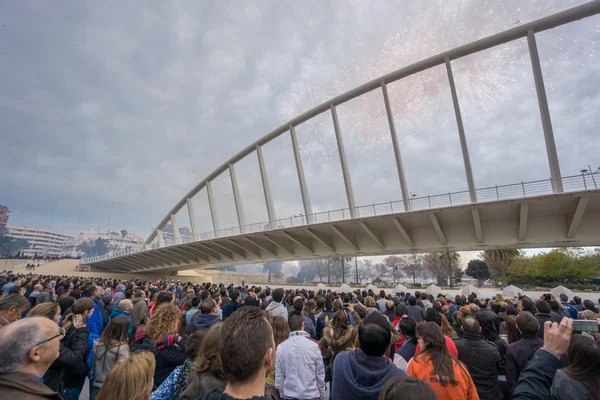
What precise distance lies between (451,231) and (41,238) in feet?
715

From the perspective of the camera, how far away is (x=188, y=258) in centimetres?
3234

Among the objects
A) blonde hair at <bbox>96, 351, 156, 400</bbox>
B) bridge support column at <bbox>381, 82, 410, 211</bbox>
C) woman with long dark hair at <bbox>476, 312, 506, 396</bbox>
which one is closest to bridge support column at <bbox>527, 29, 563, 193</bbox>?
bridge support column at <bbox>381, 82, 410, 211</bbox>

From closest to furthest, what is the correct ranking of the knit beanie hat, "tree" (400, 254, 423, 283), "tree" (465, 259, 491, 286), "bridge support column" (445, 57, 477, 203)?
1. the knit beanie hat
2. "bridge support column" (445, 57, 477, 203)
3. "tree" (465, 259, 491, 286)
4. "tree" (400, 254, 423, 283)

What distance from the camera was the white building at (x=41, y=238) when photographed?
150m

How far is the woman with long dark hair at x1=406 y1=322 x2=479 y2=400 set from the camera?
2.46m

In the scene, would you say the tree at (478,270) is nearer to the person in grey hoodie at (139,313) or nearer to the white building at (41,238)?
the person in grey hoodie at (139,313)

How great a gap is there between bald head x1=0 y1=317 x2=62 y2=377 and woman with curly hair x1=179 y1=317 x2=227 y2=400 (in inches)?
39.3

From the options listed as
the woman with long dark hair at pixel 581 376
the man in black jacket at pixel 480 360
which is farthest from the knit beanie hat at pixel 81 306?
the woman with long dark hair at pixel 581 376

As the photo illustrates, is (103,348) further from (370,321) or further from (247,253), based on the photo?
(247,253)

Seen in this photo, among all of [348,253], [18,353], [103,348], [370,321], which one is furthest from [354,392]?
[348,253]

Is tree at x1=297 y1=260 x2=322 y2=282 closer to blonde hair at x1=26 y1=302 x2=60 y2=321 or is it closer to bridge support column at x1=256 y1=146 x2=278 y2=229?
bridge support column at x1=256 y1=146 x2=278 y2=229

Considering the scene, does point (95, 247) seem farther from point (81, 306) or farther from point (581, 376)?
point (581, 376)

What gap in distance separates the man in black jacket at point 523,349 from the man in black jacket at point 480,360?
1.08ft

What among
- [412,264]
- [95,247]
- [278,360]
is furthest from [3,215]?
[278,360]
